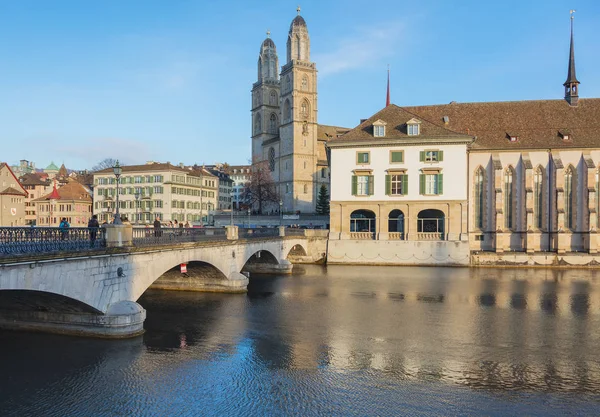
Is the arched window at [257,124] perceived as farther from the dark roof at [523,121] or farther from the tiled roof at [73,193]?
the dark roof at [523,121]

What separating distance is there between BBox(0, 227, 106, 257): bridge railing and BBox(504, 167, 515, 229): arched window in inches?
1599

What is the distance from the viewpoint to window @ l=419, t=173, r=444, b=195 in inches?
1838

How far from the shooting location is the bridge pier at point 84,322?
18.4 m

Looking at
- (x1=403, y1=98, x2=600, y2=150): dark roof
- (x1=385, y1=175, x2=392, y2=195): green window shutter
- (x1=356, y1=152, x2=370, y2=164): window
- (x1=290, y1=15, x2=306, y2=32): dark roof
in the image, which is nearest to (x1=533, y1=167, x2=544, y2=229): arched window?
(x1=403, y1=98, x2=600, y2=150): dark roof

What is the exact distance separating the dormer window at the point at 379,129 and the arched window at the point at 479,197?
409 inches

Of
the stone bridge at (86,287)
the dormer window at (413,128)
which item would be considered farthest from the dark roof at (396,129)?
the stone bridge at (86,287)

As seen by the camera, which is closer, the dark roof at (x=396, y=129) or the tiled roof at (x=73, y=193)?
the dark roof at (x=396, y=129)

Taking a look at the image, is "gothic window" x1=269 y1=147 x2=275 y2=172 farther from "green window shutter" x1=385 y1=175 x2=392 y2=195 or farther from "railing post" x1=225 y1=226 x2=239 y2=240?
"railing post" x1=225 y1=226 x2=239 y2=240

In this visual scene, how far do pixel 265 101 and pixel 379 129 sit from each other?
62641 mm

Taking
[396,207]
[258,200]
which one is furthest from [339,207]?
[258,200]

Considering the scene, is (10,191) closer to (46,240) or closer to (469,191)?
(46,240)

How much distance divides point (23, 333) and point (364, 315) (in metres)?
14.4

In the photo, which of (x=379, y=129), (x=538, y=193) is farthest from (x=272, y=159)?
(x=538, y=193)

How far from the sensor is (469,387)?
13859 millimetres
